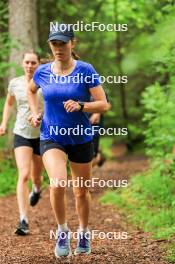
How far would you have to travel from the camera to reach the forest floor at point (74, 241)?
21.4 ft

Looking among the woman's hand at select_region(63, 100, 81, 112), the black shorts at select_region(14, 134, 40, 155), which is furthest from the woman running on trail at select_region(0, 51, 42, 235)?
the woman's hand at select_region(63, 100, 81, 112)

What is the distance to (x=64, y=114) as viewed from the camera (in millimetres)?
6242

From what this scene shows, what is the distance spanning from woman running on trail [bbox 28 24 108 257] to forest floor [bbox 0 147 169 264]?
0.46m

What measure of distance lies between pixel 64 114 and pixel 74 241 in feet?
7.37

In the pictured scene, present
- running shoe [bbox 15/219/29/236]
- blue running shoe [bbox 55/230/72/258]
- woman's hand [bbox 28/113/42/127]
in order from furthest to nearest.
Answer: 1. running shoe [bbox 15/219/29/236]
2. woman's hand [bbox 28/113/42/127]
3. blue running shoe [bbox 55/230/72/258]

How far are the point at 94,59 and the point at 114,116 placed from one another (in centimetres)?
342

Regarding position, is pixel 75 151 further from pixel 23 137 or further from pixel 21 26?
pixel 21 26

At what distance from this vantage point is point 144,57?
23.4 meters

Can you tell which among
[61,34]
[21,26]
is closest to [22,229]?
[61,34]

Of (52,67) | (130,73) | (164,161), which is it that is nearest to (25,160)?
(52,67)

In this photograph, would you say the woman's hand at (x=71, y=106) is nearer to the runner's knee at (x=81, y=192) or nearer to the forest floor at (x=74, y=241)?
the runner's knee at (x=81, y=192)

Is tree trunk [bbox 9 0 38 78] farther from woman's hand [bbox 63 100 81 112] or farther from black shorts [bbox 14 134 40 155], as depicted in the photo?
woman's hand [bbox 63 100 81 112]

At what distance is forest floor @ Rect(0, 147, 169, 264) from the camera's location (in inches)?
257

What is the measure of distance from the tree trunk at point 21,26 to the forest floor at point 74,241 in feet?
12.0
